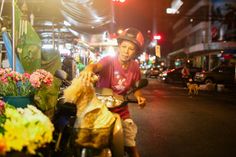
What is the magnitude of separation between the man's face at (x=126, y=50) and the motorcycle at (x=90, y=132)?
0.45m

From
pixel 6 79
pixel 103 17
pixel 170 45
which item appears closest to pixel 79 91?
pixel 6 79

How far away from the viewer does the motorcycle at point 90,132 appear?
3318 mm

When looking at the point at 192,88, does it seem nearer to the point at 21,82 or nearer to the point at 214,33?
the point at 21,82

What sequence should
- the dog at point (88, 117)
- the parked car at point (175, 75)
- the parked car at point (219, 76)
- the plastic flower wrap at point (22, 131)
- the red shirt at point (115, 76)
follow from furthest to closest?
the parked car at point (175, 75) < the parked car at point (219, 76) < the red shirt at point (115, 76) < the dog at point (88, 117) < the plastic flower wrap at point (22, 131)

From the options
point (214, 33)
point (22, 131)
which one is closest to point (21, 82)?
point (22, 131)

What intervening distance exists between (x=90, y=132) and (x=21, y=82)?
1076mm

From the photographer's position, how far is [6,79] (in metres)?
3.71

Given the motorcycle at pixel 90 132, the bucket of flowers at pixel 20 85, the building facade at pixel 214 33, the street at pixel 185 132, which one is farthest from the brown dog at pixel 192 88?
the bucket of flowers at pixel 20 85

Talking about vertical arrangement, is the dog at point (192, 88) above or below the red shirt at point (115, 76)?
below

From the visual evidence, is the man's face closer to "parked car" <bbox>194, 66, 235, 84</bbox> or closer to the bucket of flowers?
the bucket of flowers

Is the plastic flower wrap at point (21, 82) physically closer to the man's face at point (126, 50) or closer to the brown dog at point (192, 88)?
the man's face at point (126, 50)

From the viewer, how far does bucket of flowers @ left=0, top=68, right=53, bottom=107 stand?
12.2 ft

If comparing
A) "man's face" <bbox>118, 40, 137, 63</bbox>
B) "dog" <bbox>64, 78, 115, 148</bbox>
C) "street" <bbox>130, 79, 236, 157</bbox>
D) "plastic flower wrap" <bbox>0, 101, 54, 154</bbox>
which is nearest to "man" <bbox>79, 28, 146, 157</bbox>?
"man's face" <bbox>118, 40, 137, 63</bbox>

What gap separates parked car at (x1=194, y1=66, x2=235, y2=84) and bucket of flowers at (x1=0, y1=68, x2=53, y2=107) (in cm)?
2928
